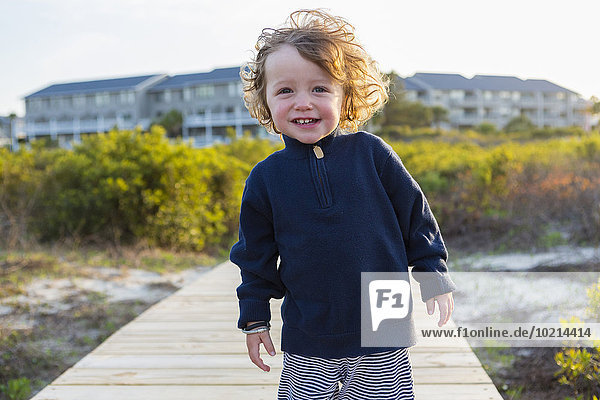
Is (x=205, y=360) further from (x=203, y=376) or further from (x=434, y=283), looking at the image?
(x=434, y=283)

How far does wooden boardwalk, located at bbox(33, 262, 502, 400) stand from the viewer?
7.78ft

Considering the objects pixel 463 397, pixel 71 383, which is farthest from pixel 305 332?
pixel 71 383

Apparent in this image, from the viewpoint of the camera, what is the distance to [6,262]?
20.9 feet

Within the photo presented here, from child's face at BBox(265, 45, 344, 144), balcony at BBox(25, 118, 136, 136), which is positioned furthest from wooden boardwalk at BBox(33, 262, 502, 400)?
balcony at BBox(25, 118, 136, 136)

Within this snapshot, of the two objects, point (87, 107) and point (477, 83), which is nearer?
point (87, 107)

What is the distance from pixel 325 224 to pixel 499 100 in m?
52.5

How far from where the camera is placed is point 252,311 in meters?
1.59

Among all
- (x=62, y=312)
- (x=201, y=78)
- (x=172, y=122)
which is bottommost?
→ (x=62, y=312)

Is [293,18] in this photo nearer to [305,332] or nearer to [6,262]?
[305,332]

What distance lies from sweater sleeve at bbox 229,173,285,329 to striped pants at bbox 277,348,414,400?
17 cm

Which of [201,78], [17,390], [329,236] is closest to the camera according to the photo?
[329,236]

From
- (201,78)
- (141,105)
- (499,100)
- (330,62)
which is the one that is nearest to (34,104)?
(141,105)

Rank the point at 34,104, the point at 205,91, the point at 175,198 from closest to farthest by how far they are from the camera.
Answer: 1. the point at 175,198
2. the point at 205,91
3. the point at 34,104

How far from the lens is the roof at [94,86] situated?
45.4 m
